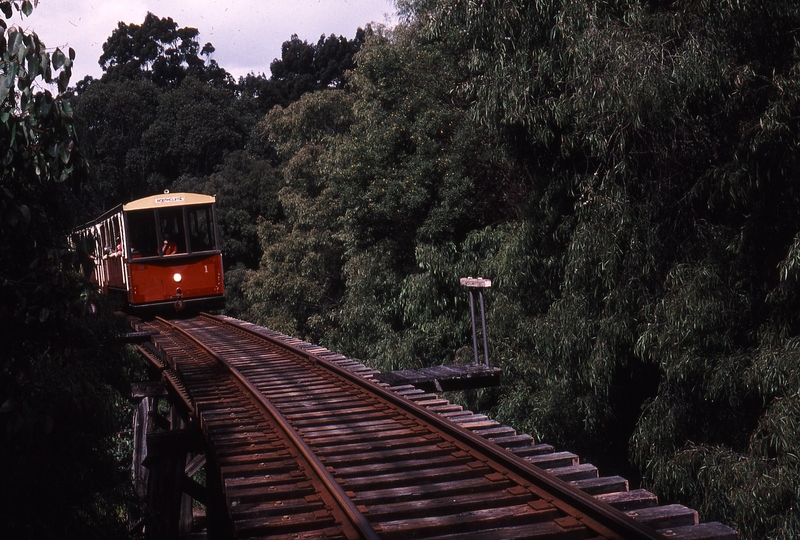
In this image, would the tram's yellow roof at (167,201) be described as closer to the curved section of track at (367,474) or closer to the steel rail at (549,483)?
the curved section of track at (367,474)

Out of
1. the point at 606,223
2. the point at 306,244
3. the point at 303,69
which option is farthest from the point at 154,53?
the point at 606,223

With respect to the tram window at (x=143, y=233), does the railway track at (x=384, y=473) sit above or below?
below

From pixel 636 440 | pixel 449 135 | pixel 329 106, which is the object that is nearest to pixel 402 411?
pixel 636 440

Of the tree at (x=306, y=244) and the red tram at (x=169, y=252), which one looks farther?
the tree at (x=306, y=244)

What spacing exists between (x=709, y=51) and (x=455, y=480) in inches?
218

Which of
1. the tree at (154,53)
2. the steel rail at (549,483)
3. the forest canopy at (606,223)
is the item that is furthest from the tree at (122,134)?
the steel rail at (549,483)

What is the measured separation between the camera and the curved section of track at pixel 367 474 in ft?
14.3

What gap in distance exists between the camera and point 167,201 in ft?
53.8

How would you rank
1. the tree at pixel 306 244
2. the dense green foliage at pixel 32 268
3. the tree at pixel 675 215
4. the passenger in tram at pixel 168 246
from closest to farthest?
the dense green foliage at pixel 32 268, the tree at pixel 675 215, the passenger in tram at pixel 168 246, the tree at pixel 306 244

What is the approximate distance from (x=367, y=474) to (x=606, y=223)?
581 centimetres

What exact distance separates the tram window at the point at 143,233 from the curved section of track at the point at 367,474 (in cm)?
775

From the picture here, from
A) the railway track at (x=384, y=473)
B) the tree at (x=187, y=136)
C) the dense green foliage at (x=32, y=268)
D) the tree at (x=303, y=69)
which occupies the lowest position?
the railway track at (x=384, y=473)

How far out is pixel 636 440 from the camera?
10.8 metres

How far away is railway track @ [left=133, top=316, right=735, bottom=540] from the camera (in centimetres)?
430
